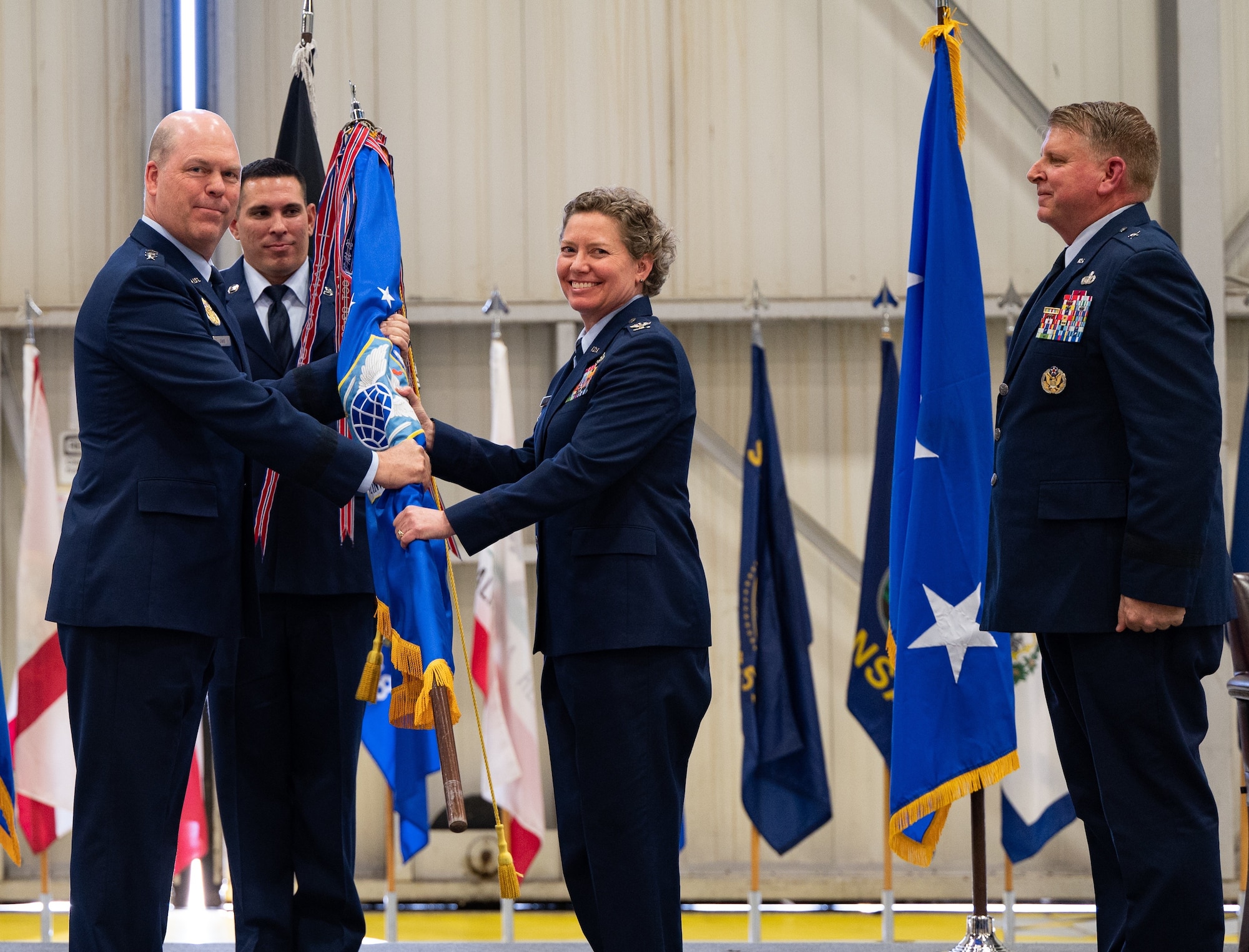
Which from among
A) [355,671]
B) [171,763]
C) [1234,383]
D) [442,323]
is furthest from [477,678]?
[1234,383]

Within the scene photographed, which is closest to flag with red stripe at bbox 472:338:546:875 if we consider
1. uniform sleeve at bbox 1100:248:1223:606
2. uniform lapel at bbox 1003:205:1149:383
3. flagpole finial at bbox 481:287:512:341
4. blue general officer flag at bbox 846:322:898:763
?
flagpole finial at bbox 481:287:512:341

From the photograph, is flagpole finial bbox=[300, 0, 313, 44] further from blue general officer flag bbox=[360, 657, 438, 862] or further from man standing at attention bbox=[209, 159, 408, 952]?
blue general officer flag bbox=[360, 657, 438, 862]

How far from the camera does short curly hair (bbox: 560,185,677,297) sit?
228cm

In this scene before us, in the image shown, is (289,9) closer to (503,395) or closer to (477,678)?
(503,395)

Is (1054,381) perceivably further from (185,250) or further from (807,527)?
(807,527)

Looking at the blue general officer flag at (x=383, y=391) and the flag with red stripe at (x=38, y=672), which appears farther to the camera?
the flag with red stripe at (x=38, y=672)

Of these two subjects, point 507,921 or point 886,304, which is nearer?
point 507,921

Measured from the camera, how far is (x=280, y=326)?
271cm

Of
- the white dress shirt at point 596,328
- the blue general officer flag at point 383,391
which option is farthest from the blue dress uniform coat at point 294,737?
the white dress shirt at point 596,328

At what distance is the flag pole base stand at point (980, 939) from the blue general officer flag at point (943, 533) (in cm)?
18

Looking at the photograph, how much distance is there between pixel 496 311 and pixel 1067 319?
8.43ft

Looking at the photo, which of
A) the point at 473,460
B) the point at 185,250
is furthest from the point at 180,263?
the point at 473,460

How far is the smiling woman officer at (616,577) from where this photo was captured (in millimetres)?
2127

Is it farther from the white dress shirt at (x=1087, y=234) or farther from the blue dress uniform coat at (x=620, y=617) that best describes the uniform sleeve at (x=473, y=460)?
the white dress shirt at (x=1087, y=234)
